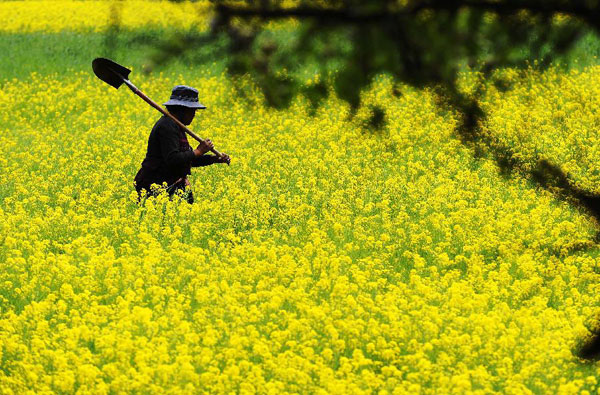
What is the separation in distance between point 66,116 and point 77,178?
4.44m

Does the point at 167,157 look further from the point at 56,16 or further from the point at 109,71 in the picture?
the point at 56,16

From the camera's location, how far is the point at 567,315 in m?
5.77

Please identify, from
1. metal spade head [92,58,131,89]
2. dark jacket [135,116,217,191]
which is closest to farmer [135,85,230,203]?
dark jacket [135,116,217,191]

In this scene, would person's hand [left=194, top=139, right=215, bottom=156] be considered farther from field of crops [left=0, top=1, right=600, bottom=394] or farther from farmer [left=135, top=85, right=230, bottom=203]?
field of crops [left=0, top=1, right=600, bottom=394]

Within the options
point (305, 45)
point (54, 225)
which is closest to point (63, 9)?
point (54, 225)

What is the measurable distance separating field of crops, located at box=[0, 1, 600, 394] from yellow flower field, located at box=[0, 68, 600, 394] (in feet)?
0.07

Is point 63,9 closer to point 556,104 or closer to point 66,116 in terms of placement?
point 66,116

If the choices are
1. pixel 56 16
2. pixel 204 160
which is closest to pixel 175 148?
pixel 204 160

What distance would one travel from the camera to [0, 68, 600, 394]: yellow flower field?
452cm

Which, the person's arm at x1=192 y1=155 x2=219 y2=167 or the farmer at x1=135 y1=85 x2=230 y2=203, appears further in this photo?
the person's arm at x1=192 y1=155 x2=219 y2=167

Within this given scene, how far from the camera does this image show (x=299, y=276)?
6.06 m

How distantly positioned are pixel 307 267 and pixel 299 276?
9cm

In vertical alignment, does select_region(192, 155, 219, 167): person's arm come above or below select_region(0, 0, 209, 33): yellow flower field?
below

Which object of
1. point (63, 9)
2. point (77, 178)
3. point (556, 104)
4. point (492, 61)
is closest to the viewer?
point (492, 61)
